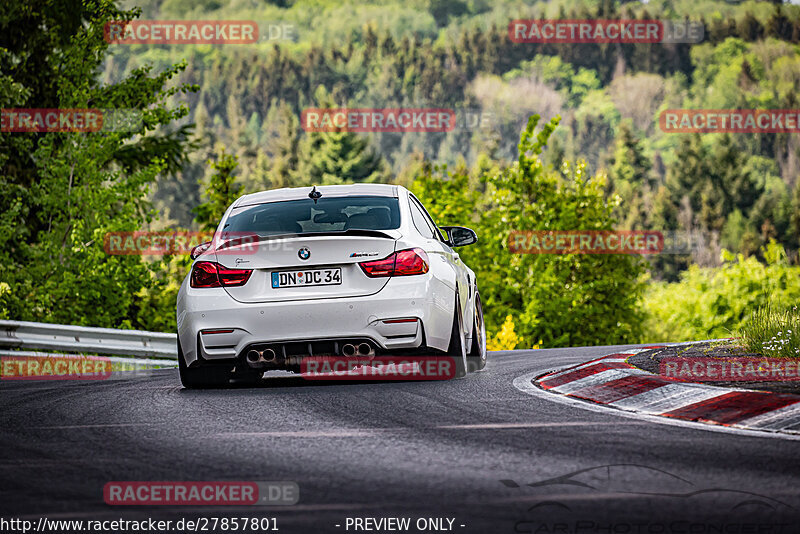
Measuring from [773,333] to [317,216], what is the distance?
456 centimetres

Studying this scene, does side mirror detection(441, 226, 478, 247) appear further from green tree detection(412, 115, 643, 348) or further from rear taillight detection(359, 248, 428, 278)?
green tree detection(412, 115, 643, 348)

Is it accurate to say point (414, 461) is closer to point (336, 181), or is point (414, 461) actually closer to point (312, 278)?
point (312, 278)

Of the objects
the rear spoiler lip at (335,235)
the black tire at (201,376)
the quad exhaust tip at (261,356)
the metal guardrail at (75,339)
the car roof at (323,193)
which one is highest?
the car roof at (323,193)

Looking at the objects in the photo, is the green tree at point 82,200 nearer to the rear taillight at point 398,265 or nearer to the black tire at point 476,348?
the black tire at point 476,348

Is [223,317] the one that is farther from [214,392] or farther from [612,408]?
[612,408]

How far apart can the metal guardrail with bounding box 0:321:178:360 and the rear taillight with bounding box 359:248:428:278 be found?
592 centimetres

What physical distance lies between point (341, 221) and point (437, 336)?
131cm

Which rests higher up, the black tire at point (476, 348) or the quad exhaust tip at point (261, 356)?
the quad exhaust tip at point (261, 356)

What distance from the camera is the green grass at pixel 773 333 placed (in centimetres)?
988

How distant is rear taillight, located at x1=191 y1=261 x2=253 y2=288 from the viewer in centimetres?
862

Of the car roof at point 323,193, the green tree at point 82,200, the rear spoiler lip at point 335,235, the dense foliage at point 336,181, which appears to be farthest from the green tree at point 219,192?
the rear spoiler lip at point 335,235

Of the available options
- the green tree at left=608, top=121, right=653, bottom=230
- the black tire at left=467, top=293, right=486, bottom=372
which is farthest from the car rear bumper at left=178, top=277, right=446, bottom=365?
the green tree at left=608, top=121, right=653, bottom=230

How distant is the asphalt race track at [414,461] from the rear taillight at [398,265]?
0.94m

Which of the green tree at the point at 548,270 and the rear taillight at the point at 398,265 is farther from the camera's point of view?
the green tree at the point at 548,270
